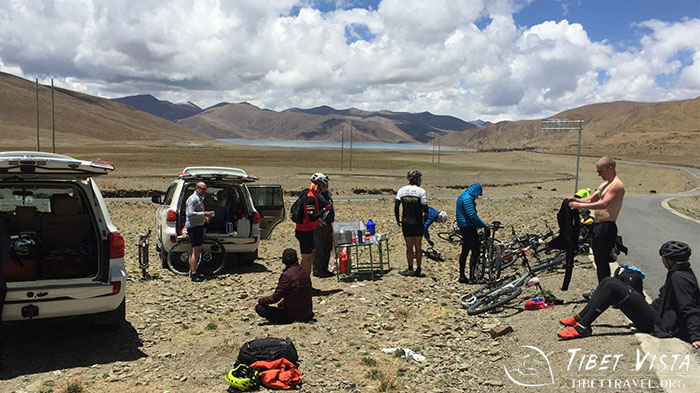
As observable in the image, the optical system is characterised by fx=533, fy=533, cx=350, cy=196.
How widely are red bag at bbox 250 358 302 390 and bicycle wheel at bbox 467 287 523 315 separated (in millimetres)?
3357

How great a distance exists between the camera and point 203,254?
10273mm

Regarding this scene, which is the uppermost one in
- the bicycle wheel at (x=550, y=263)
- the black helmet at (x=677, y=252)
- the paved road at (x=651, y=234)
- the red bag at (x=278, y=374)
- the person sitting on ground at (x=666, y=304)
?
the black helmet at (x=677, y=252)

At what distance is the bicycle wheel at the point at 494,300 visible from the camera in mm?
7633

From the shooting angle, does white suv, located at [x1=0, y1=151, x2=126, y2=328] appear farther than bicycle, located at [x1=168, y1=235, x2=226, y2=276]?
No

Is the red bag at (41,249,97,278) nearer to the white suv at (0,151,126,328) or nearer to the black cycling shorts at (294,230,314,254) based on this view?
the white suv at (0,151,126,328)

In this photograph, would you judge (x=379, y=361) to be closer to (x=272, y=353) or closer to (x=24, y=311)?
(x=272, y=353)

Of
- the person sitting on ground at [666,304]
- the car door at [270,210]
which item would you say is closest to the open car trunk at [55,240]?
the car door at [270,210]

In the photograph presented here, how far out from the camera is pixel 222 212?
35.9 feet

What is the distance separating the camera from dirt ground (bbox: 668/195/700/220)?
67.7 ft

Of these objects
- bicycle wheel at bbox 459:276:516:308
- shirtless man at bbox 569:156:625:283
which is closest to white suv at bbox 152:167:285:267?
bicycle wheel at bbox 459:276:516:308

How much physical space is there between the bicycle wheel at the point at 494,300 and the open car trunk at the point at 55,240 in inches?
198

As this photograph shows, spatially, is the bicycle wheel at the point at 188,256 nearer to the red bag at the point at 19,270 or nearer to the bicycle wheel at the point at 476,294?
the red bag at the point at 19,270

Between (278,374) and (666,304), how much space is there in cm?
410

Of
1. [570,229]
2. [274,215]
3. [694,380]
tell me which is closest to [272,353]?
[694,380]
